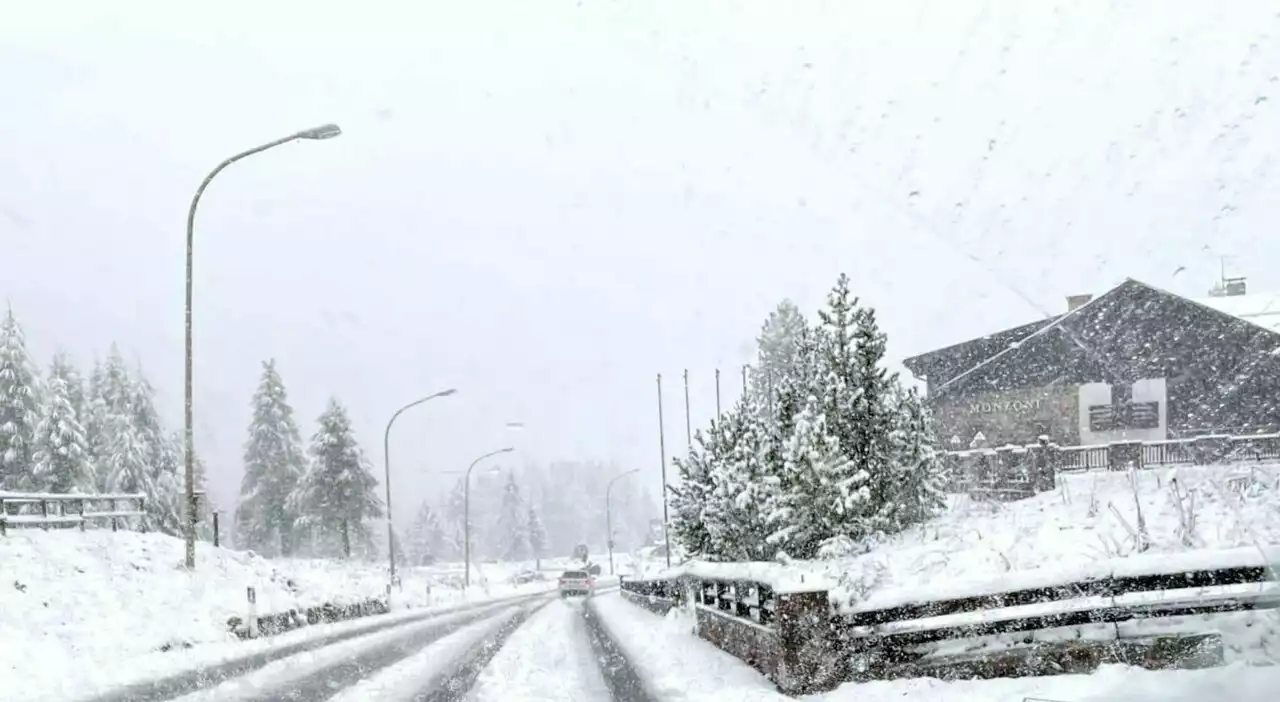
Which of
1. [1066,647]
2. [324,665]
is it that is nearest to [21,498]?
[324,665]

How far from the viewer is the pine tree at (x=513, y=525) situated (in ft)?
441

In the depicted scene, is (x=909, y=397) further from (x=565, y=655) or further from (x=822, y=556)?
(x=565, y=655)

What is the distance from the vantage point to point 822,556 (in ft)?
52.7

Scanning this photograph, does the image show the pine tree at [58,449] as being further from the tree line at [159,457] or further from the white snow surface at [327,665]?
the white snow surface at [327,665]

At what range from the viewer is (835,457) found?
16.6 m

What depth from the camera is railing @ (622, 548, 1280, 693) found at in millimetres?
7297

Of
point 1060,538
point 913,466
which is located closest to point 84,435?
point 913,466

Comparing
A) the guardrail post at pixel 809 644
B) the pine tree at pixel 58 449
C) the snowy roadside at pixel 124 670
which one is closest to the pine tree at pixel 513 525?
the pine tree at pixel 58 449

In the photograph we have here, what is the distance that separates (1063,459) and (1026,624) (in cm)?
1746

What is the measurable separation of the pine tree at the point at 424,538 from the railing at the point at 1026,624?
12138 centimetres

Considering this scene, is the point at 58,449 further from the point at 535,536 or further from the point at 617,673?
the point at 535,536

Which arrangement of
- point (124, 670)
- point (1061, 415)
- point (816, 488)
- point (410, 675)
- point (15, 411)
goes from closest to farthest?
point (410, 675) < point (124, 670) < point (816, 488) < point (1061, 415) < point (15, 411)

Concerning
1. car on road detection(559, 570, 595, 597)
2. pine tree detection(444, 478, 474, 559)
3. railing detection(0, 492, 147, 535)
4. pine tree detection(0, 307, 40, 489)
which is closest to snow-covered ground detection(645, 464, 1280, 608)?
railing detection(0, 492, 147, 535)

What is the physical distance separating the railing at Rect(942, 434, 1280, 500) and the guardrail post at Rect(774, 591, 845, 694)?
1404cm
